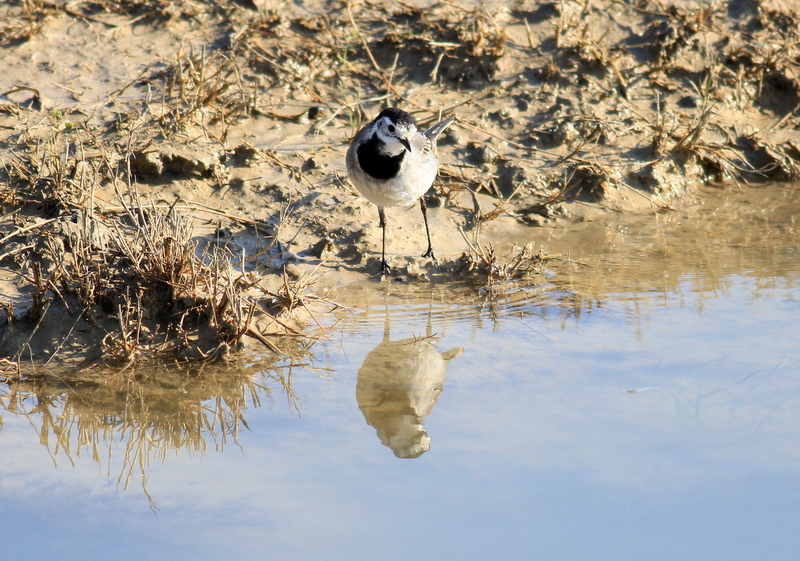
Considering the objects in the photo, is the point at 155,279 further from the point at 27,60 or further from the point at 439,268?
the point at 27,60

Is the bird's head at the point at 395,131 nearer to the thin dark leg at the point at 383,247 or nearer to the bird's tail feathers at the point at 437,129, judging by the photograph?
the thin dark leg at the point at 383,247

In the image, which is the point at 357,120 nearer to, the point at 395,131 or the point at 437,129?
the point at 437,129

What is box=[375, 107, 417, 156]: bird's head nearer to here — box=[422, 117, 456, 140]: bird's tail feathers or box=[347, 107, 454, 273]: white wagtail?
box=[347, 107, 454, 273]: white wagtail

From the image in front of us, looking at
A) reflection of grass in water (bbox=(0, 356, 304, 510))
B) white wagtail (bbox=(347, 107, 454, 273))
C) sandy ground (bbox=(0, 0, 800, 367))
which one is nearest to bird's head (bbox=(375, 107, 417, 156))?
white wagtail (bbox=(347, 107, 454, 273))

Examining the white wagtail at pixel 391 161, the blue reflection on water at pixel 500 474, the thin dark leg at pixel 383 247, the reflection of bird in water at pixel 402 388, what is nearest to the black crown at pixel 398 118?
the white wagtail at pixel 391 161

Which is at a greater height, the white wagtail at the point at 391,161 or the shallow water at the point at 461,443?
the white wagtail at the point at 391,161

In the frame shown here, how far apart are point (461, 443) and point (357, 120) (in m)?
4.38

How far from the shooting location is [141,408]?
4.36 meters

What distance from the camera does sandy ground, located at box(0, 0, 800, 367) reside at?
626 centimetres

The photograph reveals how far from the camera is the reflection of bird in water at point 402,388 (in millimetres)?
4136

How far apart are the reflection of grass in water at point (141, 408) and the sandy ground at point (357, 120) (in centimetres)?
46

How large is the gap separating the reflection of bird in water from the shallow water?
0.01m

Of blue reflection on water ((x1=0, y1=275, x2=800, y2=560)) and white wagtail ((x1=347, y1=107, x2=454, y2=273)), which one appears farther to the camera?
white wagtail ((x1=347, y1=107, x2=454, y2=273))

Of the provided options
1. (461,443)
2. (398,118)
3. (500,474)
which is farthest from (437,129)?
(500,474)
